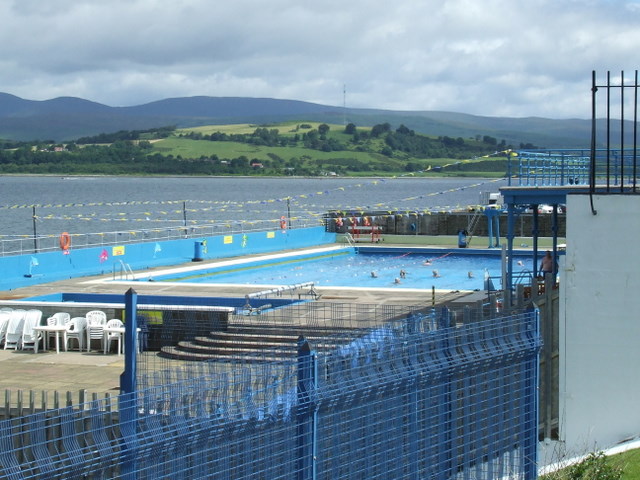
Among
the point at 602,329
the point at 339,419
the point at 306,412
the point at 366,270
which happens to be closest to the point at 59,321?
the point at 602,329

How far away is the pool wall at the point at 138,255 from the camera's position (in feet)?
102

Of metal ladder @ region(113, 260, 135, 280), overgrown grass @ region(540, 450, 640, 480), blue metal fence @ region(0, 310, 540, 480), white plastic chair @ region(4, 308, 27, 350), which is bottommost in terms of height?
metal ladder @ region(113, 260, 135, 280)

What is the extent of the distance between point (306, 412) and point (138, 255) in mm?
30111

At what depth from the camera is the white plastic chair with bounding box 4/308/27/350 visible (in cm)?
1967

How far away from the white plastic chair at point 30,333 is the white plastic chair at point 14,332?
15 cm

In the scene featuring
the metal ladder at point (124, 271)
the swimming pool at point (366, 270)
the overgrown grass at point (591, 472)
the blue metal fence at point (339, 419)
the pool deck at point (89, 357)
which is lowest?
the swimming pool at point (366, 270)

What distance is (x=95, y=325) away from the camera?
1920 centimetres

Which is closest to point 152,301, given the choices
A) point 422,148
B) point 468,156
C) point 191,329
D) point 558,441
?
point 191,329

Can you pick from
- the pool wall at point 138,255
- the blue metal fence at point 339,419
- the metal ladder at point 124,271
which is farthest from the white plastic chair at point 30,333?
the metal ladder at point 124,271

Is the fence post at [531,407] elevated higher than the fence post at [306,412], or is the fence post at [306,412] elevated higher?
the fence post at [306,412]

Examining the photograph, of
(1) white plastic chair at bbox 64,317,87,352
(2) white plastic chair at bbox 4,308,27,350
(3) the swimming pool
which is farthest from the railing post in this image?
(3) the swimming pool

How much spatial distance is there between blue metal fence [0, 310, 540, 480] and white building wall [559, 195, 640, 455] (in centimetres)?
249

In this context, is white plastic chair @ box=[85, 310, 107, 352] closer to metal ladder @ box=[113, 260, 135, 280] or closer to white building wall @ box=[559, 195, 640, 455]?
white building wall @ box=[559, 195, 640, 455]

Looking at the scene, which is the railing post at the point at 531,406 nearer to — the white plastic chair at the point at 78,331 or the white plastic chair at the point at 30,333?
the white plastic chair at the point at 78,331
